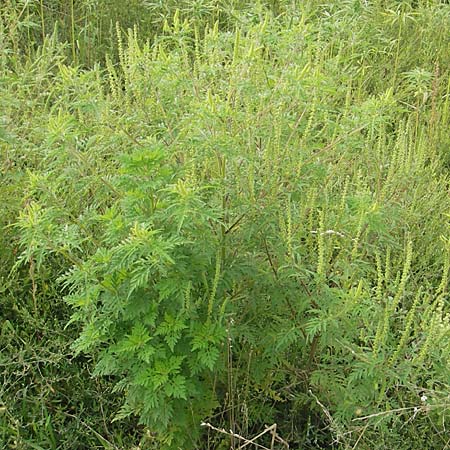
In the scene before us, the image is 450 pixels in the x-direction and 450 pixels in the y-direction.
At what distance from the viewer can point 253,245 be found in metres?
2.47

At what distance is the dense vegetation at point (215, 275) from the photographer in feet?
7.54

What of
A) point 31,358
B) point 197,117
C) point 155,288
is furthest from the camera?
point 31,358

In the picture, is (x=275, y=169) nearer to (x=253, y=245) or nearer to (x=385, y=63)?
(x=253, y=245)

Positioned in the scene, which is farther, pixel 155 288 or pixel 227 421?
pixel 227 421

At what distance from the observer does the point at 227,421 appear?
9.05ft

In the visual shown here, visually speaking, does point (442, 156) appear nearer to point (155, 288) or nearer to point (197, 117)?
point (197, 117)

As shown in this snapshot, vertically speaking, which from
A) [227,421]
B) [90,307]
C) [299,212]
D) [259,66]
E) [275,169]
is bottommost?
[227,421]

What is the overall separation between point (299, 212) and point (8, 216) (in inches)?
50.7

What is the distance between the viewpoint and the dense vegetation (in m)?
2.30

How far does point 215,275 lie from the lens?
228 cm

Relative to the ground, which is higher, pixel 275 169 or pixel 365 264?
pixel 275 169

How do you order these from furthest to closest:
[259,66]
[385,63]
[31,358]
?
1. [385,63]
2. [31,358]
3. [259,66]

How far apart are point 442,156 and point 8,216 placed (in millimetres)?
2228

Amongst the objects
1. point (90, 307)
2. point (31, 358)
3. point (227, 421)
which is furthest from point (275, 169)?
point (31, 358)
